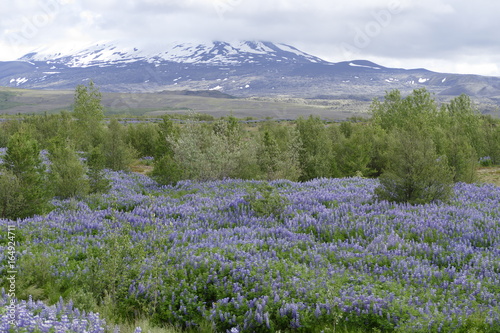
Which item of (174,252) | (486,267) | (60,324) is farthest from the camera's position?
(174,252)

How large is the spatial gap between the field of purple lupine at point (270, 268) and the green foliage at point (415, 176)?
0.82 meters

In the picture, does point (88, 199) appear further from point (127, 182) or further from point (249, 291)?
point (249, 291)

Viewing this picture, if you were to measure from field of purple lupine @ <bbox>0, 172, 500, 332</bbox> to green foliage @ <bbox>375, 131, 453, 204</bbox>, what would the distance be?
0.82m

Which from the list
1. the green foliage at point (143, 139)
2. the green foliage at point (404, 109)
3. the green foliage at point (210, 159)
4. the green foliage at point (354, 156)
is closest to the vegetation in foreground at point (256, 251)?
the green foliage at point (210, 159)

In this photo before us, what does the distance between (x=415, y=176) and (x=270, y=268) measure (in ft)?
19.9

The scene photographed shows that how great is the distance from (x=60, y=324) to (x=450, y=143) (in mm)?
20986

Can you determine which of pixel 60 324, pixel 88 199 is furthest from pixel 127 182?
pixel 60 324

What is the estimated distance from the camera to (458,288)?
569 cm

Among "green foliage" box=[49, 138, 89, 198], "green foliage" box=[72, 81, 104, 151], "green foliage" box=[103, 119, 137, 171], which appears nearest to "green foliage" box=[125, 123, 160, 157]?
"green foliage" box=[72, 81, 104, 151]

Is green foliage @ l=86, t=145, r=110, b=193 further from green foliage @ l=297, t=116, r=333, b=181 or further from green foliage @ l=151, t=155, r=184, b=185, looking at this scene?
green foliage @ l=297, t=116, r=333, b=181

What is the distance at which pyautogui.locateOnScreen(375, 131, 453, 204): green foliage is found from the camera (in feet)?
33.8

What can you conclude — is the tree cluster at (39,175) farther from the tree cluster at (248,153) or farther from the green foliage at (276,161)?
the green foliage at (276,161)

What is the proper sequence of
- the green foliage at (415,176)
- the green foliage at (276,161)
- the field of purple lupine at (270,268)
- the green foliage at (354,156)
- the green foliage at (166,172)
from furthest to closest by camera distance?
the green foliage at (354,156), the green foliage at (276,161), the green foliage at (166,172), the green foliage at (415,176), the field of purple lupine at (270,268)

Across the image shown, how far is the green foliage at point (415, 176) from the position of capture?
1030cm
